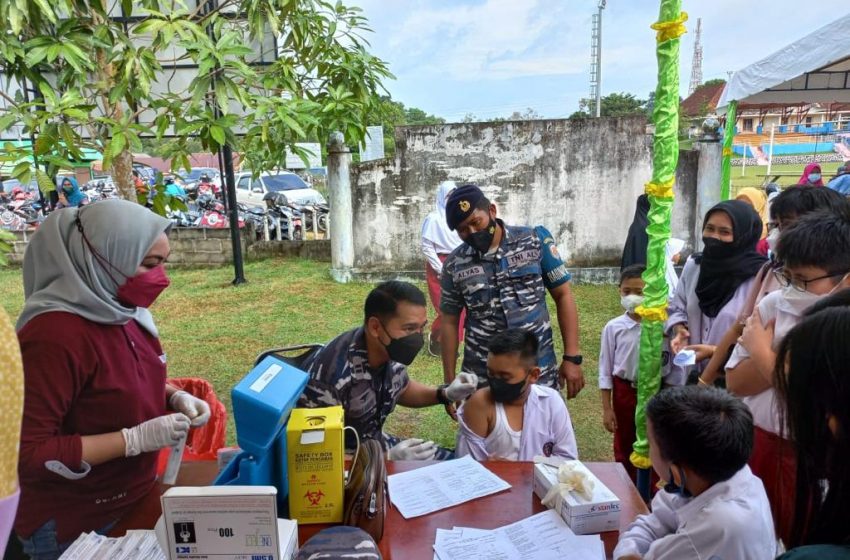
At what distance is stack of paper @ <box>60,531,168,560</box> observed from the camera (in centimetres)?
139

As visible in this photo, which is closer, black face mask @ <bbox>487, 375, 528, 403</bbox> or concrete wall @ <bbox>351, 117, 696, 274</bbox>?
black face mask @ <bbox>487, 375, 528, 403</bbox>

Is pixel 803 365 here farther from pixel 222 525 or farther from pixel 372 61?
pixel 372 61

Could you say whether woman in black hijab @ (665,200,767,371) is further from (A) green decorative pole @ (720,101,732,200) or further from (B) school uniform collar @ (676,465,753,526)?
(A) green decorative pole @ (720,101,732,200)

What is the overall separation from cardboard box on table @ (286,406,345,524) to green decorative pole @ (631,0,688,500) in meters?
1.27

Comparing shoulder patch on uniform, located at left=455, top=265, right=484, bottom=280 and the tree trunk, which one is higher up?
the tree trunk

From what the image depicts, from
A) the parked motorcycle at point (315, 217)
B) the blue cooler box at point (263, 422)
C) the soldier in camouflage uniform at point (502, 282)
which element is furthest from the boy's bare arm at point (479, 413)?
the parked motorcycle at point (315, 217)

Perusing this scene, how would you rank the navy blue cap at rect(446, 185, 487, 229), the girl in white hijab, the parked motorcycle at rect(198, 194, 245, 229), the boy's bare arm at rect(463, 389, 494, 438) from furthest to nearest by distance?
the parked motorcycle at rect(198, 194, 245, 229) → the girl in white hijab → the navy blue cap at rect(446, 185, 487, 229) → the boy's bare arm at rect(463, 389, 494, 438)

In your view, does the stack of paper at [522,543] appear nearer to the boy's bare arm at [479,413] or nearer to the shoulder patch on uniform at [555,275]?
the boy's bare arm at [479,413]

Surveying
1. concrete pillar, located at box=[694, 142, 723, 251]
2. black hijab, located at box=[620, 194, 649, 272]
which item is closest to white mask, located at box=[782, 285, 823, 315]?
black hijab, located at box=[620, 194, 649, 272]

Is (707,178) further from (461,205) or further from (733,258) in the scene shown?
(461,205)

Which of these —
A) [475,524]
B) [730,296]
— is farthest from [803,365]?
[730,296]

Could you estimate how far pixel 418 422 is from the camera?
402 centimetres

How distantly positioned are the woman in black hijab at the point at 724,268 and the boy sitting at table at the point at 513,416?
0.71 m

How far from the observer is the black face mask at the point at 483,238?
8.71 feet
